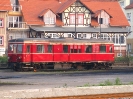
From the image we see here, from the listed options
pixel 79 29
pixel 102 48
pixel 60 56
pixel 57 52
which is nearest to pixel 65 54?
pixel 60 56

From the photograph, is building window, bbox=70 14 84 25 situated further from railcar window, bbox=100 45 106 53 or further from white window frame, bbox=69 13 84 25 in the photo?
railcar window, bbox=100 45 106 53

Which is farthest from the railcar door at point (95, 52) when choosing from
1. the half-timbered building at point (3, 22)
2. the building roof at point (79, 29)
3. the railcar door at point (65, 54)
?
the half-timbered building at point (3, 22)

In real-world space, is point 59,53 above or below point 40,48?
below

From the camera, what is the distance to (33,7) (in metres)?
72.6

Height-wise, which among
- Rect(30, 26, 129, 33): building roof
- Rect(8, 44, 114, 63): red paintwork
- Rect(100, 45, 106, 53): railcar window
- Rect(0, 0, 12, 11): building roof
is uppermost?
Rect(0, 0, 12, 11): building roof

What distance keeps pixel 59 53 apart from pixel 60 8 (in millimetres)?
28184

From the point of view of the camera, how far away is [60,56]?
4303cm

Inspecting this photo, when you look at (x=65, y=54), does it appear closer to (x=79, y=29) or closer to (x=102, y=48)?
(x=102, y=48)

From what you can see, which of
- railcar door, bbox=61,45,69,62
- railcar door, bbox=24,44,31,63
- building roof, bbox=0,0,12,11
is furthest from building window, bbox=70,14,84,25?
railcar door, bbox=24,44,31,63

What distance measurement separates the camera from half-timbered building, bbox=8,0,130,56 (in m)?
67.4

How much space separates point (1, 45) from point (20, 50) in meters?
23.9

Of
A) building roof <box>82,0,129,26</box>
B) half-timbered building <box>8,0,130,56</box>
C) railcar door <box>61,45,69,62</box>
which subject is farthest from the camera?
building roof <box>82,0,129,26</box>

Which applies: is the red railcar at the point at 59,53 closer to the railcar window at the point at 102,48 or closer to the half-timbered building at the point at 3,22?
the railcar window at the point at 102,48

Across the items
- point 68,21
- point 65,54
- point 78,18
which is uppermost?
point 78,18
